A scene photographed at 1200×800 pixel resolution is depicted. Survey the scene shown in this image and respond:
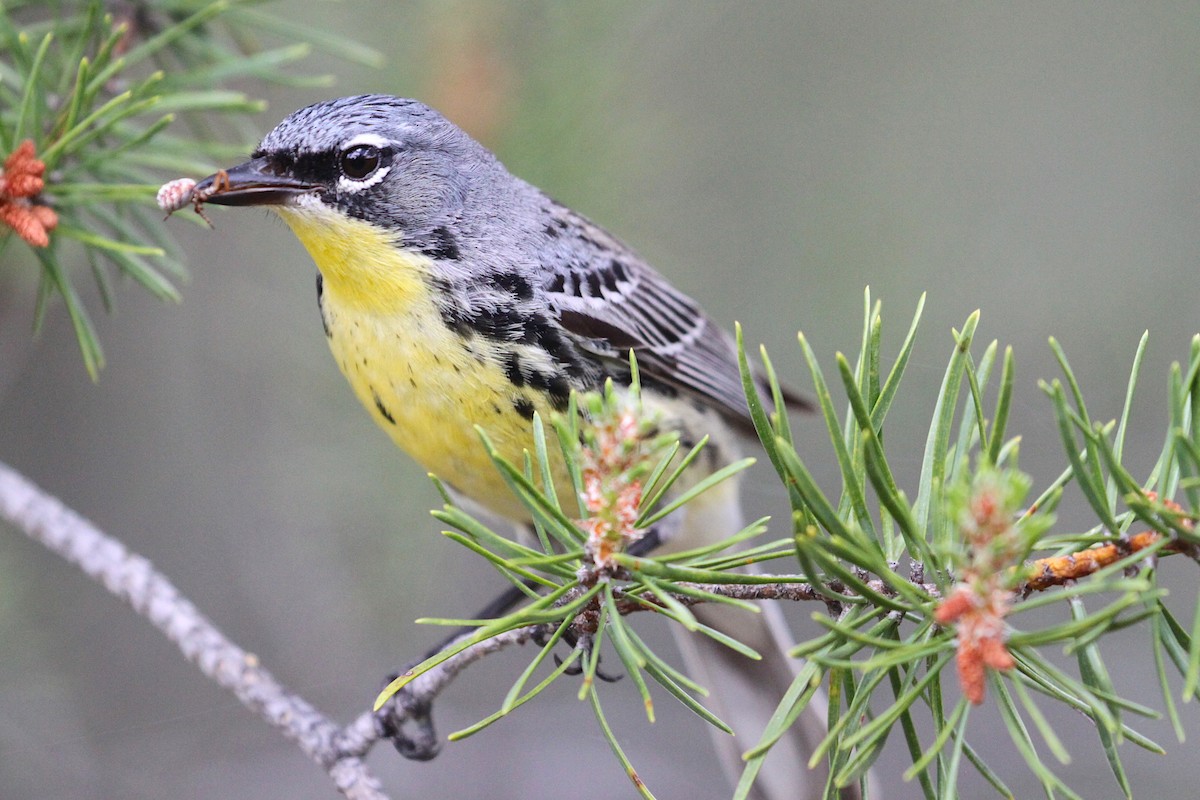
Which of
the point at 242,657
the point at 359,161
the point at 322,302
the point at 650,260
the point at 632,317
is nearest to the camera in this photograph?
the point at 242,657

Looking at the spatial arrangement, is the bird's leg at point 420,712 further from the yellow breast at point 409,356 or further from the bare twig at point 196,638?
the yellow breast at point 409,356

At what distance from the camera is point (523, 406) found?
6.56ft

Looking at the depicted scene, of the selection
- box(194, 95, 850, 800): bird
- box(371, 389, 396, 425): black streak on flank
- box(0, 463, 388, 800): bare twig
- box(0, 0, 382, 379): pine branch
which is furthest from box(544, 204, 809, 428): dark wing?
box(0, 463, 388, 800): bare twig

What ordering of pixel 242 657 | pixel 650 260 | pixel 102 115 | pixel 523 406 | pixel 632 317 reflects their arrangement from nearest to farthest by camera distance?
pixel 102 115
pixel 242 657
pixel 523 406
pixel 632 317
pixel 650 260

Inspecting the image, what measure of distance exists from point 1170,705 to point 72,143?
1.57 m

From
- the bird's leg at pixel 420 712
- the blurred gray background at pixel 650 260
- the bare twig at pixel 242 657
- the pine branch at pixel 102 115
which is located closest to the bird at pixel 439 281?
the pine branch at pixel 102 115

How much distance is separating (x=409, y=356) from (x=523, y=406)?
0.74ft

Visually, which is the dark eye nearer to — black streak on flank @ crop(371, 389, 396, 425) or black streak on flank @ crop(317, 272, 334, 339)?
black streak on flank @ crop(317, 272, 334, 339)

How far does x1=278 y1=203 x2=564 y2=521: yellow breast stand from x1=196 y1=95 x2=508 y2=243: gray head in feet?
0.15

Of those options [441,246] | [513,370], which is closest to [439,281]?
[441,246]

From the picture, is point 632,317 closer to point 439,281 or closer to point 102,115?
point 439,281

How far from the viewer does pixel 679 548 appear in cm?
300

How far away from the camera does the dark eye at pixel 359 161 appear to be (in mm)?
2078

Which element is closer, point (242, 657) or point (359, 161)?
point (242, 657)
